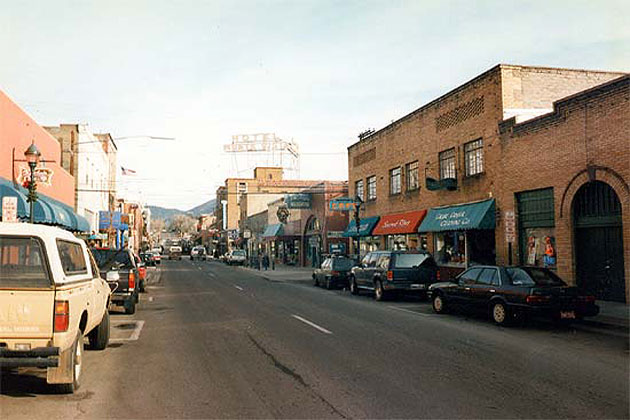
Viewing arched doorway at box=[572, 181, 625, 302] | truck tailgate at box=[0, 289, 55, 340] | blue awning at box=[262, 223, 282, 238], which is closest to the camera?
truck tailgate at box=[0, 289, 55, 340]

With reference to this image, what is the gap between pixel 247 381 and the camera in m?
7.67

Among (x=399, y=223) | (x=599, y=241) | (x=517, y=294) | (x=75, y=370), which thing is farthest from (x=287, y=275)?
(x=75, y=370)

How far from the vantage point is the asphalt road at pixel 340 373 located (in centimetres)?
638

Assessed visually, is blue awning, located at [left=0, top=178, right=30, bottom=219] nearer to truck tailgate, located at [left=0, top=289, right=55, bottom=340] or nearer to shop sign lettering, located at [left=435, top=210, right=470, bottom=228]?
truck tailgate, located at [left=0, top=289, right=55, bottom=340]

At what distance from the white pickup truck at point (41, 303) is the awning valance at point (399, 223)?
75.1 ft

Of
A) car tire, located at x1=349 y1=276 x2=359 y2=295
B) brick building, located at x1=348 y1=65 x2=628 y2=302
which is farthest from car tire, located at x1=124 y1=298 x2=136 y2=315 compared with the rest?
brick building, located at x1=348 y1=65 x2=628 y2=302

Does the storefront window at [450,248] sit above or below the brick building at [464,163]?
below

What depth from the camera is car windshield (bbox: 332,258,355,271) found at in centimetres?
2617

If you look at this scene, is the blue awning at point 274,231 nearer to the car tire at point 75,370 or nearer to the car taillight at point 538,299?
the car taillight at point 538,299

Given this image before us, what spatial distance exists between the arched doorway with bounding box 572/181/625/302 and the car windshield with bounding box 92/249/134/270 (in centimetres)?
1416

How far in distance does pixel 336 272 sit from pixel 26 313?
66.5 ft

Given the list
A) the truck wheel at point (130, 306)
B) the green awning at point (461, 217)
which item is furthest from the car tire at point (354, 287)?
the truck wheel at point (130, 306)

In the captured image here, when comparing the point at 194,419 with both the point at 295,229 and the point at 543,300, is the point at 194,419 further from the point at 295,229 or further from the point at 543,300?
the point at 295,229

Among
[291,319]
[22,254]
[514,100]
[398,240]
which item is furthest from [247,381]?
[398,240]
